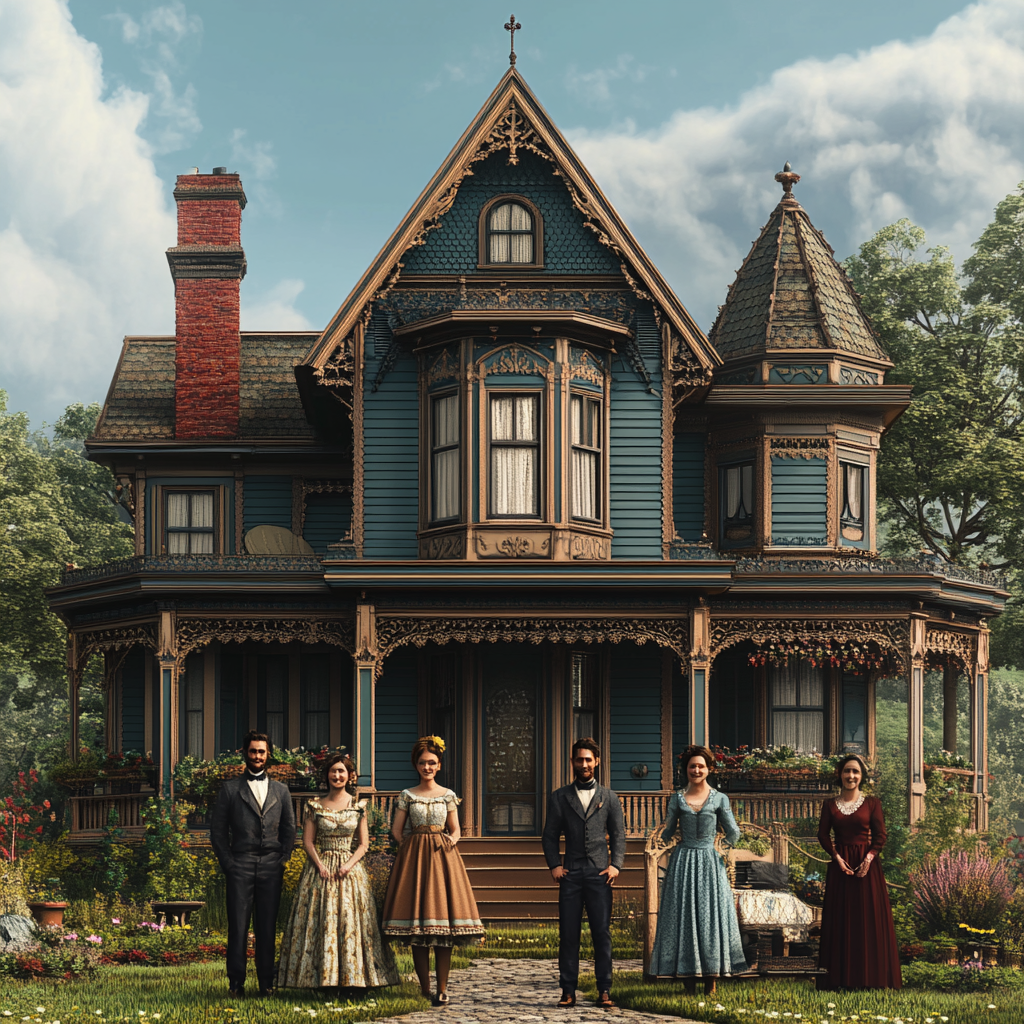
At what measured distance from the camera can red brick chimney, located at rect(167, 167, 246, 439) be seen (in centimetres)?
2644

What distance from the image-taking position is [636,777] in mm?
23422

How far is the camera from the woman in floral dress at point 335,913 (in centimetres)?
1259

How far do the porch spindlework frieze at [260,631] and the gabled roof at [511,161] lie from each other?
3807 mm

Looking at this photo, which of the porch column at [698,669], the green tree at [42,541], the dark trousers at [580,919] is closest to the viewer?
the dark trousers at [580,919]

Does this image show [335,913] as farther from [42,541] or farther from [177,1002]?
[42,541]

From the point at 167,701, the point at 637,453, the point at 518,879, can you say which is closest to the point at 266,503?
the point at 167,701

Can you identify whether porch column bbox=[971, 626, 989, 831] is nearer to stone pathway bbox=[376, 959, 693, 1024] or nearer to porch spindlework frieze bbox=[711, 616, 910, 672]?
porch spindlework frieze bbox=[711, 616, 910, 672]

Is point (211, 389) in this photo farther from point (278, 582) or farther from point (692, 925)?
point (692, 925)

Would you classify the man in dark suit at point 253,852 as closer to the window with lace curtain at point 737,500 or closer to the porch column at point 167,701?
the porch column at point 167,701

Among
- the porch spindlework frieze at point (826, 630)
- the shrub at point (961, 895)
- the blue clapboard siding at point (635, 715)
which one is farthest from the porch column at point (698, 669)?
the shrub at point (961, 895)

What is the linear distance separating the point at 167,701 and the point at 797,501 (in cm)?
1071

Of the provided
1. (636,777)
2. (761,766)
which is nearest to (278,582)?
(636,777)

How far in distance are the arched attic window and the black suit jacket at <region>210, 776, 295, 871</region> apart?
12183 millimetres

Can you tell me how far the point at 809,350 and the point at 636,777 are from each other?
7.89 m
